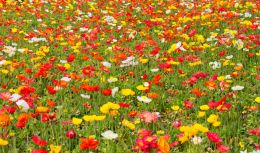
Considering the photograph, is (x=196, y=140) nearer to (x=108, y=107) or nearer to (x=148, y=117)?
(x=148, y=117)

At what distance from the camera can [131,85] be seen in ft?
17.4

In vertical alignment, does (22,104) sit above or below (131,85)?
above

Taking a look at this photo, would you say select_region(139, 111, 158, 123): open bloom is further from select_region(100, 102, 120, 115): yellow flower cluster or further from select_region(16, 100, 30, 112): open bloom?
select_region(16, 100, 30, 112): open bloom

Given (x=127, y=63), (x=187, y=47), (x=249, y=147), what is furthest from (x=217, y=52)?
(x=249, y=147)

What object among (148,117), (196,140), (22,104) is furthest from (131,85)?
(196,140)

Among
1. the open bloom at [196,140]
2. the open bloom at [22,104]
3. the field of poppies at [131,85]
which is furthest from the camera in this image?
the open bloom at [22,104]

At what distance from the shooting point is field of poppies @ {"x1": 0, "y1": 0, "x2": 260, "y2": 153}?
3.76 m

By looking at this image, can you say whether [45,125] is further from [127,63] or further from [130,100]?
[127,63]

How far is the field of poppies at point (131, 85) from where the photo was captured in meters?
3.76

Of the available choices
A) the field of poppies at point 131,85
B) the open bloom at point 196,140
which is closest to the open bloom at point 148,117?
the field of poppies at point 131,85

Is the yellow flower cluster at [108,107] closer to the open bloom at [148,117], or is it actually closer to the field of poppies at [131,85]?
the field of poppies at [131,85]

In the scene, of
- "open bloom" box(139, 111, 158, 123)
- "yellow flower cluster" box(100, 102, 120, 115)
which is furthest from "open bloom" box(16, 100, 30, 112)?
"open bloom" box(139, 111, 158, 123)

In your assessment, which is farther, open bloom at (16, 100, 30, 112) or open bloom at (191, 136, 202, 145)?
open bloom at (16, 100, 30, 112)

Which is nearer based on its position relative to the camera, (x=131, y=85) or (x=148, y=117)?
(x=148, y=117)
